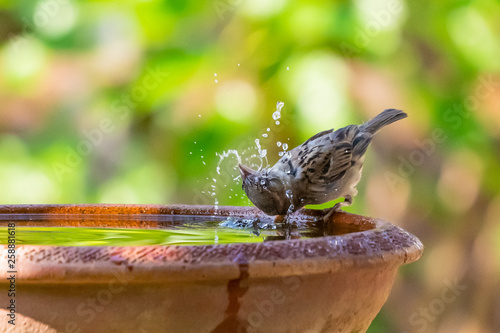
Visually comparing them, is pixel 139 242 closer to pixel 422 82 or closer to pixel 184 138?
pixel 184 138

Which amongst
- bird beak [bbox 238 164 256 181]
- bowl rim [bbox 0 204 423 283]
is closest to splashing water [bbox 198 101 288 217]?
bird beak [bbox 238 164 256 181]

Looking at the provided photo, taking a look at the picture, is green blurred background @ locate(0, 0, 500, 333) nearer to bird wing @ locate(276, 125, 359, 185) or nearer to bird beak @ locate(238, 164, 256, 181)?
bird wing @ locate(276, 125, 359, 185)

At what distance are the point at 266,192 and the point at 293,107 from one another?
4.12ft

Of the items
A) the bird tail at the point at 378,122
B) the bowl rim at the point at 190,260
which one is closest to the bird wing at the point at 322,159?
the bird tail at the point at 378,122

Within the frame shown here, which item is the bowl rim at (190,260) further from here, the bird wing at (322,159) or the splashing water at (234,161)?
the splashing water at (234,161)

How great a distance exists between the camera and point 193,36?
2992 millimetres

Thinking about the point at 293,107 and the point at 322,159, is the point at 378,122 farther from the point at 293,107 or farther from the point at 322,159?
the point at 293,107

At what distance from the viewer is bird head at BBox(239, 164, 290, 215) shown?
158 centimetres

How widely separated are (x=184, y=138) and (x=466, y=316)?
1597 millimetres

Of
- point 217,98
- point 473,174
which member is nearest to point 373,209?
point 473,174

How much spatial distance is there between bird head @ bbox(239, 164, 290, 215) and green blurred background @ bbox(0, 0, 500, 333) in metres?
1.18

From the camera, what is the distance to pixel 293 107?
278cm

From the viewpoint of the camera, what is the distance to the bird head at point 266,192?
1.58m

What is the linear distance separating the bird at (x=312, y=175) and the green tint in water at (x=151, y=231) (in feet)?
0.24
